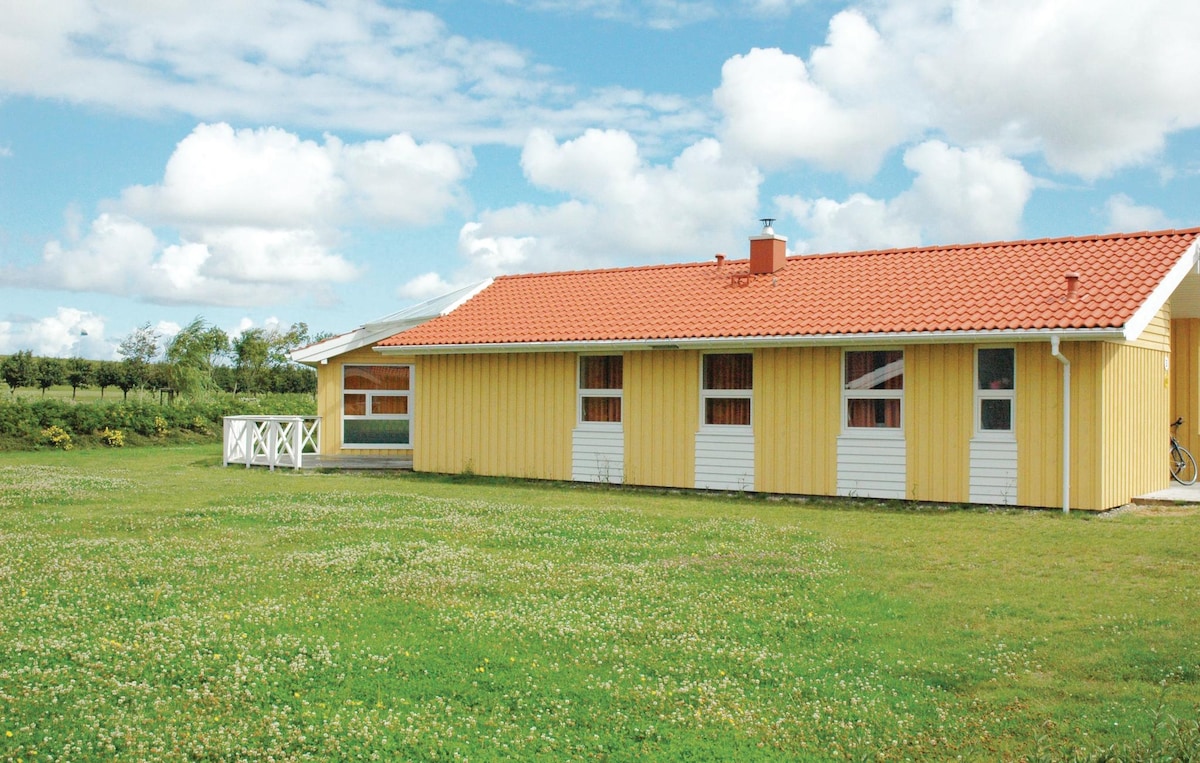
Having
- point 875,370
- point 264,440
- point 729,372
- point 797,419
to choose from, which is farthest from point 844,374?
point 264,440

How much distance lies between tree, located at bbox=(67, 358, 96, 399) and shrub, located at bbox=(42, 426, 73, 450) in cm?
2720

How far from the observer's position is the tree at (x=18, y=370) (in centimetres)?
5112

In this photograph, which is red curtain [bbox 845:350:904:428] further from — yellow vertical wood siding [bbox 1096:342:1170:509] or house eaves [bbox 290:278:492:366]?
house eaves [bbox 290:278:492:366]

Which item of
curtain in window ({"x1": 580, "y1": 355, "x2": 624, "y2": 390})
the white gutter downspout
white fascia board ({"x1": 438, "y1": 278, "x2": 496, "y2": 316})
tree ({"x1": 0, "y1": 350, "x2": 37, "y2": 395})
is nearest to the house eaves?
white fascia board ({"x1": 438, "y1": 278, "x2": 496, "y2": 316})

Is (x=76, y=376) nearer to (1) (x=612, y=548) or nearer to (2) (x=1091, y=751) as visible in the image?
(1) (x=612, y=548)

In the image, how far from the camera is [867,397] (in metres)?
17.2

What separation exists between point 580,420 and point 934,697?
44.8 feet

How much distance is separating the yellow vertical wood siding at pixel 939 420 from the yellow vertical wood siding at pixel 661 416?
3767mm

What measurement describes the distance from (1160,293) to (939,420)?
3.65 metres

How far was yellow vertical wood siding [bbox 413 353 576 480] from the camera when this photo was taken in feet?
66.7

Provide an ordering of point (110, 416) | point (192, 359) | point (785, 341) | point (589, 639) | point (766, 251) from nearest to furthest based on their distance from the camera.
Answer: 1. point (589, 639)
2. point (785, 341)
3. point (766, 251)
4. point (110, 416)
5. point (192, 359)

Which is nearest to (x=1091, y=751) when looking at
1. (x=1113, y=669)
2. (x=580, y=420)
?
(x=1113, y=669)

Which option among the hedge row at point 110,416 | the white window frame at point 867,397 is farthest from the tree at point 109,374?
the white window frame at point 867,397

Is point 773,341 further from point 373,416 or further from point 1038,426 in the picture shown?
point 373,416
